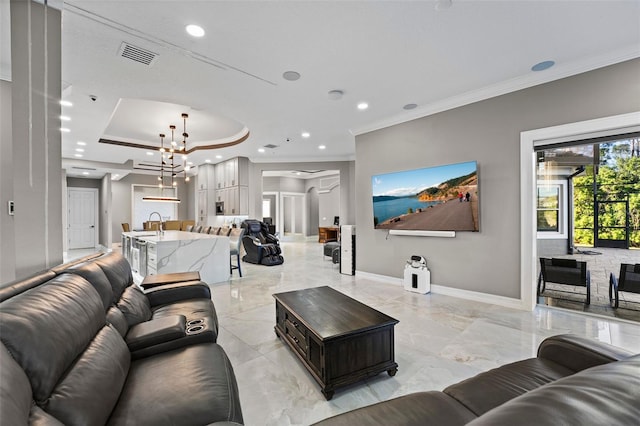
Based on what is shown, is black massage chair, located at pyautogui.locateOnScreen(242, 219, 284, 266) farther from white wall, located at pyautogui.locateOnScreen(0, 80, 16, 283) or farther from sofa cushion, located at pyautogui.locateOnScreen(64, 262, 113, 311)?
sofa cushion, located at pyautogui.locateOnScreen(64, 262, 113, 311)

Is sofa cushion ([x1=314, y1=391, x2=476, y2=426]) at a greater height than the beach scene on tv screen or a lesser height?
lesser

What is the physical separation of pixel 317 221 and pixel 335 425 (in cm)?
1348

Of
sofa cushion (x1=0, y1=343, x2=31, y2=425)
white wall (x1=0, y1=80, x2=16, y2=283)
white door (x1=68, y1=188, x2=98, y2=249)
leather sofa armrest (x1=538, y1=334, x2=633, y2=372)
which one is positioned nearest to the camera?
sofa cushion (x1=0, y1=343, x2=31, y2=425)

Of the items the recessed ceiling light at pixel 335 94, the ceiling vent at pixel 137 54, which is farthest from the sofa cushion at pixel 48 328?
the recessed ceiling light at pixel 335 94

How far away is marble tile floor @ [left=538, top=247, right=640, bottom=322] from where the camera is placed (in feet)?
11.1

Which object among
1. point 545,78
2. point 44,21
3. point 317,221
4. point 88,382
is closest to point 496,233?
point 545,78

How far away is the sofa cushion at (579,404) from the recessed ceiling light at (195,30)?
10.6 ft

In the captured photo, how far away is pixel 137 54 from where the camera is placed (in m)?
2.90

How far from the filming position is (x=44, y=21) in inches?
81.8

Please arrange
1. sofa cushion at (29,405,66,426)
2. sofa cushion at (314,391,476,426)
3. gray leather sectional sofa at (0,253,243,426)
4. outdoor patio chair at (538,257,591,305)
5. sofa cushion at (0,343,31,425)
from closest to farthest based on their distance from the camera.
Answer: sofa cushion at (0,343,31,425) < sofa cushion at (29,405,66,426) < gray leather sectional sofa at (0,253,243,426) < sofa cushion at (314,391,476,426) < outdoor patio chair at (538,257,591,305)

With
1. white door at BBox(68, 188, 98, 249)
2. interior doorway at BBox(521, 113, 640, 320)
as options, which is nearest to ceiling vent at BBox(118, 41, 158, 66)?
interior doorway at BBox(521, 113, 640, 320)

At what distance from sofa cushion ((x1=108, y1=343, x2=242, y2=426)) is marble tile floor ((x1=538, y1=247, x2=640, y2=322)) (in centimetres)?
435

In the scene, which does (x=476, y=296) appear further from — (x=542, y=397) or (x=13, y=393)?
(x=13, y=393)

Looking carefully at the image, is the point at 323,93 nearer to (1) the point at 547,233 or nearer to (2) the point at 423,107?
(2) the point at 423,107
